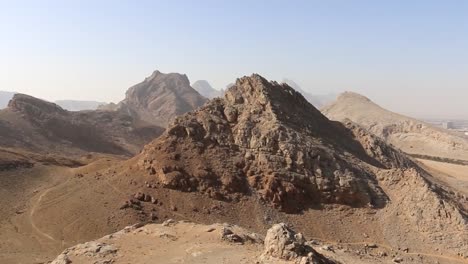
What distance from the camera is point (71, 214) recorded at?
3181 cm

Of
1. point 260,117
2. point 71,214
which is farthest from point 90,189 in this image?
point 260,117

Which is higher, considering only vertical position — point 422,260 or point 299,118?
point 299,118

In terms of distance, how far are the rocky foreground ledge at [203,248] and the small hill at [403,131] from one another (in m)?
47.0

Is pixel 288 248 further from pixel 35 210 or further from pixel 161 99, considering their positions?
pixel 161 99

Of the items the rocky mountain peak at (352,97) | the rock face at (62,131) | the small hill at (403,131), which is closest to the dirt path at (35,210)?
the rock face at (62,131)

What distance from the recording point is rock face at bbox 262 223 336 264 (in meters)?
17.5

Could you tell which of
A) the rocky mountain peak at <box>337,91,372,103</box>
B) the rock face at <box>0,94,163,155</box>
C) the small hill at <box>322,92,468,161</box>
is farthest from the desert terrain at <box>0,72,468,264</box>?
the rocky mountain peak at <box>337,91,372,103</box>

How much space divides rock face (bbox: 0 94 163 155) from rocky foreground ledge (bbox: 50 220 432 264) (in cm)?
5521

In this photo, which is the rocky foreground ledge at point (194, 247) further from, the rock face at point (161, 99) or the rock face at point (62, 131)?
the rock face at point (161, 99)

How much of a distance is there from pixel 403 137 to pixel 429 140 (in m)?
5.76

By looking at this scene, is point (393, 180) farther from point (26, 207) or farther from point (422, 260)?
point (26, 207)

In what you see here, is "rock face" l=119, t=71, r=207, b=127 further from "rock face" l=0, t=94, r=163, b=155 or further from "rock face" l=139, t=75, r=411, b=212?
"rock face" l=139, t=75, r=411, b=212

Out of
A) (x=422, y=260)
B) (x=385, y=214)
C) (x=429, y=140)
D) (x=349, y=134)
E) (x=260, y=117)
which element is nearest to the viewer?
(x=422, y=260)

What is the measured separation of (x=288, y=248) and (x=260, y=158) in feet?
50.8
